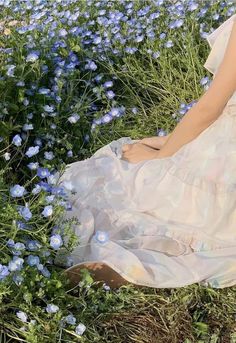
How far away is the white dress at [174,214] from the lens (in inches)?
81.3

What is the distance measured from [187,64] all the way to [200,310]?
138cm

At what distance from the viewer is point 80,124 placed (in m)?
2.77

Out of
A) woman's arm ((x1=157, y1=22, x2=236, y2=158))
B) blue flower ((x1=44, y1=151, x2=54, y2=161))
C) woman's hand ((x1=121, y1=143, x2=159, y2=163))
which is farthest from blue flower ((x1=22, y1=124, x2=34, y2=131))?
woman's arm ((x1=157, y1=22, x2=236, y2=158))

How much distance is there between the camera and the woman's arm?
211 centimetres

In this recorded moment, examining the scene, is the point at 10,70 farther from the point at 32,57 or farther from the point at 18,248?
the point at 18,248

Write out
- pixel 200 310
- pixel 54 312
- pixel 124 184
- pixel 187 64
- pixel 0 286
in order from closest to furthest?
pixel 0 286, pixel 54 312, pixel 200 310, pixel 124 184, pixel 187 64

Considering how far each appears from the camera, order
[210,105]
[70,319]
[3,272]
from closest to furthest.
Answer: [3,272], [70,319], [210,105]

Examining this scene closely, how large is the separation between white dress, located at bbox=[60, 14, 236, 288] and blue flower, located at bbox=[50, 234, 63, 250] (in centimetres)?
26

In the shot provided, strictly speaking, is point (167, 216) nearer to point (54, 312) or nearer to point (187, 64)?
point (54, 312)

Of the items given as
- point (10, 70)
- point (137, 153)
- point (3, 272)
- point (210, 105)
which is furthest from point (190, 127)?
point (3, 272)

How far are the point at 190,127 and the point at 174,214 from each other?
0.94ft

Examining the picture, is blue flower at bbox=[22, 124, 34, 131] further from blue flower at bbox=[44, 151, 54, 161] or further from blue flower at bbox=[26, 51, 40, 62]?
blue flower at bbox=[26, 51, 40, 62]

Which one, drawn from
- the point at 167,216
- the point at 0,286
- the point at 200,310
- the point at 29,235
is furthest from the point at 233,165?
the point at 0,286

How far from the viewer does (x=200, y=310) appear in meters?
2.06
